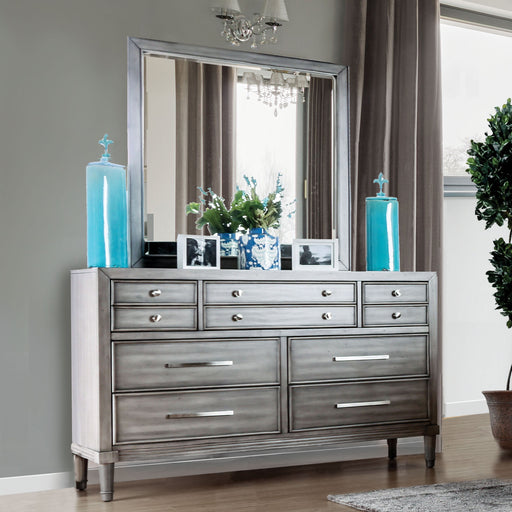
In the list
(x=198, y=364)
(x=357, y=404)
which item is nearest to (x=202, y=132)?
(x=198, y=364)

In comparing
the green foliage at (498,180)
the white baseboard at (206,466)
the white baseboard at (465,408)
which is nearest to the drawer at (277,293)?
the white baseboard at (206,466)

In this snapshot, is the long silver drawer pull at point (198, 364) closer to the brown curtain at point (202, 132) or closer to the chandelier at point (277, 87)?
the brown curtain at point (202, 132)

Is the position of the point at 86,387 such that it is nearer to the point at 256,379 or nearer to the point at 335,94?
the point at 256,379

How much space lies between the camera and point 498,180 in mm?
3711

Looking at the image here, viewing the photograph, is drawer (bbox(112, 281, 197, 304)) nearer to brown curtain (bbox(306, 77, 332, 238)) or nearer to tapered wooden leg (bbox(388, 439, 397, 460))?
brown curtain (bbox(306, 77, 332, 238))

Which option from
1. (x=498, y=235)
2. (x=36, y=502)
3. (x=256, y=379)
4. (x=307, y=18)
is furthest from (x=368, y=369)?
(x=498, y=235)

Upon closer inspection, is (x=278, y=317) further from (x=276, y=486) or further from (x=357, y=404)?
(x=276, y=486)

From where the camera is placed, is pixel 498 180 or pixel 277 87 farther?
pixel 498 180

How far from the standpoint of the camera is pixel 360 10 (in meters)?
3.72

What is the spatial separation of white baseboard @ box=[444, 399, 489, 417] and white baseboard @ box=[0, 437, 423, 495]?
76cm

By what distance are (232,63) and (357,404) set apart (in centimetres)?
153

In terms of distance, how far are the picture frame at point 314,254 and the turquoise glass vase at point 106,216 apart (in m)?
0.72

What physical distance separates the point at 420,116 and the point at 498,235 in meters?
1.19

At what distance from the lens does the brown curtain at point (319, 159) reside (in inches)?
139
